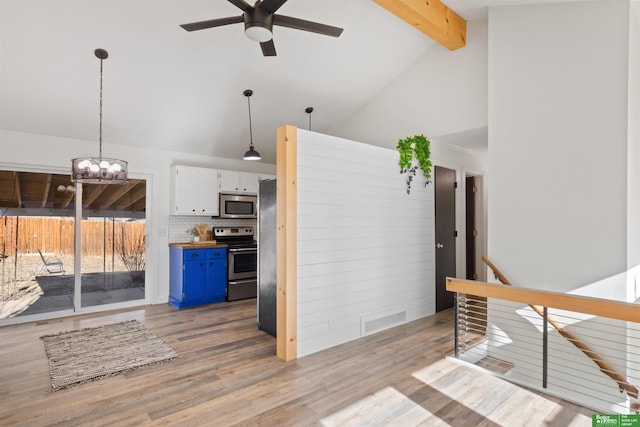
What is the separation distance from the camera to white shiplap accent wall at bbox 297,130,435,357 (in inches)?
149

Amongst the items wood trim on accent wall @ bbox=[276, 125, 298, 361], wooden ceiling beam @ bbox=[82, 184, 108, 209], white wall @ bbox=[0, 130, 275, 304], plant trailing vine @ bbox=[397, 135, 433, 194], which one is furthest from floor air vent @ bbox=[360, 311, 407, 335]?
wooden ceiling beam @ bbox=[82, 184, 108, 209]

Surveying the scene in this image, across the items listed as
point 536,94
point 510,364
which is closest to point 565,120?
point 536,94

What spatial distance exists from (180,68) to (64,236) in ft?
10.1

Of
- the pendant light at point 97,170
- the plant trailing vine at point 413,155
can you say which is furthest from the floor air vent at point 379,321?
the pendant light at point 97,170

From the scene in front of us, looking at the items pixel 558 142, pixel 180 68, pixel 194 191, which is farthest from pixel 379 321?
pixel 180 68

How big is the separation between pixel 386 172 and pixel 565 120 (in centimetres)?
198

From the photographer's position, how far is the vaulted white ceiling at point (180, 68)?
370 centimetres

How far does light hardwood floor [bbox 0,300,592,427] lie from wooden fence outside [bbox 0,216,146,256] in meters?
1.43

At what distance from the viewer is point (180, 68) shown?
14.6 feet

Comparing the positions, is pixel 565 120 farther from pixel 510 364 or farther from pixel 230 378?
pixel 230 378

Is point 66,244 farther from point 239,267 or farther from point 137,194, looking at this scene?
point 239,267

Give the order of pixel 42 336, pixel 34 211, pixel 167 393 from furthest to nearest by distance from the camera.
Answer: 1. pixel 34 211
2. pixel 42 336
3. pixel 167 393

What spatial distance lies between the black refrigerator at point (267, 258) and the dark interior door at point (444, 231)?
2.62 m

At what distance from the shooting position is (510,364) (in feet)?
12.5
